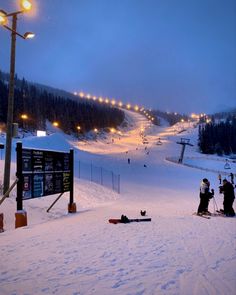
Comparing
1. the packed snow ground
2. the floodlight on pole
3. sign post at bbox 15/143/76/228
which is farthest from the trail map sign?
the floodlight on pole

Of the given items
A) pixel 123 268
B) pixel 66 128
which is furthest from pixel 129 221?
pixel 66 128

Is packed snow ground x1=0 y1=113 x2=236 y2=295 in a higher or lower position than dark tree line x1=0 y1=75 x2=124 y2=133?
lower

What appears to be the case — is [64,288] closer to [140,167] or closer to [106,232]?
[106,232]

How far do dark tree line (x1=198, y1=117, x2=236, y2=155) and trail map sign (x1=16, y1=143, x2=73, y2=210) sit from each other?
127568 millimetres

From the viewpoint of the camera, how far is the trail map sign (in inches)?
440

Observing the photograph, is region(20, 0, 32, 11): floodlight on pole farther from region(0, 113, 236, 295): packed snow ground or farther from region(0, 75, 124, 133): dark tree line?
region(0, 75, 124, 133): dark tree line

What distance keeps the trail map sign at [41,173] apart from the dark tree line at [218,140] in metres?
128

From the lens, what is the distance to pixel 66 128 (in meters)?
126

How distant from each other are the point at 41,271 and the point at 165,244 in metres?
3.52

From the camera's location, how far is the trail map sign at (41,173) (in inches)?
440

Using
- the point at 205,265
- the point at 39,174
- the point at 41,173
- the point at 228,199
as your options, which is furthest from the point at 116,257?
the point at 228,199

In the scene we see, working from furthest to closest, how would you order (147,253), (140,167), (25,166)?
(140,167), (25,166), (147,253)

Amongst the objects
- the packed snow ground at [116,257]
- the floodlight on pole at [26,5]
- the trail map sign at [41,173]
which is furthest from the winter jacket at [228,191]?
the floodlight on pole at [26,5]

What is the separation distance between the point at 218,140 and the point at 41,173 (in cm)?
14251
